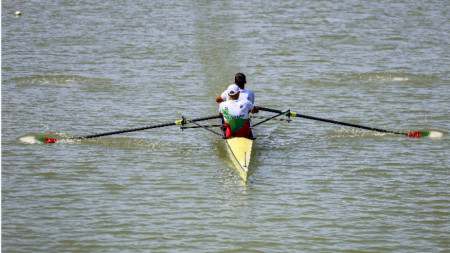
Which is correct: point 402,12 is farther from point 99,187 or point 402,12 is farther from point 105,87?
point 99,187

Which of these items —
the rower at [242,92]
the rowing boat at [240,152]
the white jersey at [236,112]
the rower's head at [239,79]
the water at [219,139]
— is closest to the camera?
the water at [219,139]

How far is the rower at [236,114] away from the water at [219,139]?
674mm

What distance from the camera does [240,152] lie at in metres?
17.7

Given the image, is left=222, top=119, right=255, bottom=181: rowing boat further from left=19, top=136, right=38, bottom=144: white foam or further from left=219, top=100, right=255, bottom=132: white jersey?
left=19, top=136, right=38, bottom=144: white foam

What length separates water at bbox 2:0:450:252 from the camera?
1455 cm

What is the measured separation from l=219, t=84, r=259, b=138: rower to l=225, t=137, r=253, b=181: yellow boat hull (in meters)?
0.41

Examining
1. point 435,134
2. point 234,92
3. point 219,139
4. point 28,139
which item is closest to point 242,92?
point 234,92

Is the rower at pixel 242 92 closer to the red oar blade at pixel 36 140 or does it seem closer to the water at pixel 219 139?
the water at pixel 219 139

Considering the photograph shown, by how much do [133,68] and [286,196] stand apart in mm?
13873

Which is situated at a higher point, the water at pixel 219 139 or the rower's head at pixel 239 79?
the rower's head at pixel 239 79

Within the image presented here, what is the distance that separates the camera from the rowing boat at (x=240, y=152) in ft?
56.0

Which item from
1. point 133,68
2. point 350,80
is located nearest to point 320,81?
point 350,80

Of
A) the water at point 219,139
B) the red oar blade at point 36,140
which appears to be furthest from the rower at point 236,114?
the red oar blade at point 36,140

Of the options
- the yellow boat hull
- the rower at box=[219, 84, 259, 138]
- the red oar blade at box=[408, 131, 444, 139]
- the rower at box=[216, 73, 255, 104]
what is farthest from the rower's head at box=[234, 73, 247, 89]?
the red oar blade at box=[408, 131, 444, 139]
